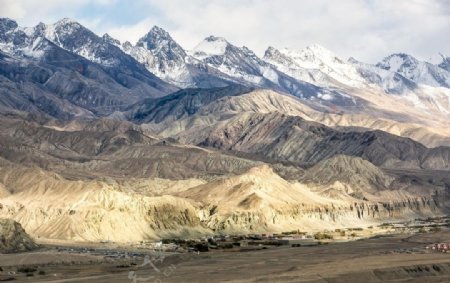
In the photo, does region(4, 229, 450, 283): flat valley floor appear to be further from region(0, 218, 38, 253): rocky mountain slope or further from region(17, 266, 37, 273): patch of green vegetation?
region(0, 218, 38, 253): rocky mountain slope

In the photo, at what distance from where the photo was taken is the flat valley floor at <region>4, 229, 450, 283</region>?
362ft

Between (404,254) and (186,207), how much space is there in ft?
241

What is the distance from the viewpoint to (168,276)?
115 m

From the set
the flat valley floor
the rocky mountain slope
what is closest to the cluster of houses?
the flat valley floor

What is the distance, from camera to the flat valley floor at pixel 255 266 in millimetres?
110375

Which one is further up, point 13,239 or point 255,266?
point 13,239

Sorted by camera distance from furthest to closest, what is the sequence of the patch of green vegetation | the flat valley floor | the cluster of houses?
the cluster of houses, the patch of green vegetation, the flat valley floor

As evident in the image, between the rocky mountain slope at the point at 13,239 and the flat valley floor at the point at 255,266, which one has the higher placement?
the rocky mountain slope at the point at 13,239

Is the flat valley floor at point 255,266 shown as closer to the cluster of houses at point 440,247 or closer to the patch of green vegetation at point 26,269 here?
the patch of green vegetation at point 26,269

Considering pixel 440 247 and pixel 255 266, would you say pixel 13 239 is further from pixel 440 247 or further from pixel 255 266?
pixel 440 247

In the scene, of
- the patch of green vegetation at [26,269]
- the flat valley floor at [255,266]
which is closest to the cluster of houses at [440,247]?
the flat valley floor at [255,266]

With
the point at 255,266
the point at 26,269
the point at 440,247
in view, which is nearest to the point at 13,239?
the point at 26,269

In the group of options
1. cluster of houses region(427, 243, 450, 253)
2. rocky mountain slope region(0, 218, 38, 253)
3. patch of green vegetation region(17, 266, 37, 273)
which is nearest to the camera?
patch of green vegetation region(17, 266, 37, 273)

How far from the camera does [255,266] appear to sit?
126062mm
